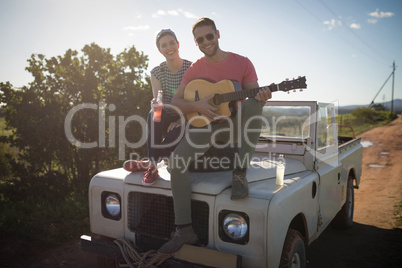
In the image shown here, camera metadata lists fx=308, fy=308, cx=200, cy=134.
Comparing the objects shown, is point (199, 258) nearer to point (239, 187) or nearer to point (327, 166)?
point (239, 187)

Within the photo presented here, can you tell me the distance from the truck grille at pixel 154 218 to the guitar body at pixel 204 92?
A: 760 mm

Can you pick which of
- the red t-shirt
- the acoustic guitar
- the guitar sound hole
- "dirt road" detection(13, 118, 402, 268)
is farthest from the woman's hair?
"dirt road" detection(13, 118, 402, 268)

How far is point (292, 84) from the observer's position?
267 cm

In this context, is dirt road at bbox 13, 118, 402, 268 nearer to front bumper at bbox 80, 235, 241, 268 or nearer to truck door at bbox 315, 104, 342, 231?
truck door at bbox 315, 104, 342, 231

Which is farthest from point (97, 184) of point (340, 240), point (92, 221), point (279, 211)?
point (340, 240)

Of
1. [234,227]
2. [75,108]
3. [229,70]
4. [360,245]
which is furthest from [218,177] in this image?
[75,108]

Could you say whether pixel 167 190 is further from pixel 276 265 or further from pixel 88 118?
pixel 88 118

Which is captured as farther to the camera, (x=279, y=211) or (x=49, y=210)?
(x=49, y=210)

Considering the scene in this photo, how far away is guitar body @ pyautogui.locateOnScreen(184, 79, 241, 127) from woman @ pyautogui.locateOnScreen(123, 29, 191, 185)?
1.06 feet

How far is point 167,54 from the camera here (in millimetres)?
3482

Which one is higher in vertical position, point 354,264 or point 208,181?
point 208,181

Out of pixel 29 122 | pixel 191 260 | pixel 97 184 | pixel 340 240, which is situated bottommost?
pixel 340 240

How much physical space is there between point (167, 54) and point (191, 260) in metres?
2.21

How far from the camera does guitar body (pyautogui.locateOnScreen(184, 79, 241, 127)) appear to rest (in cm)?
278
